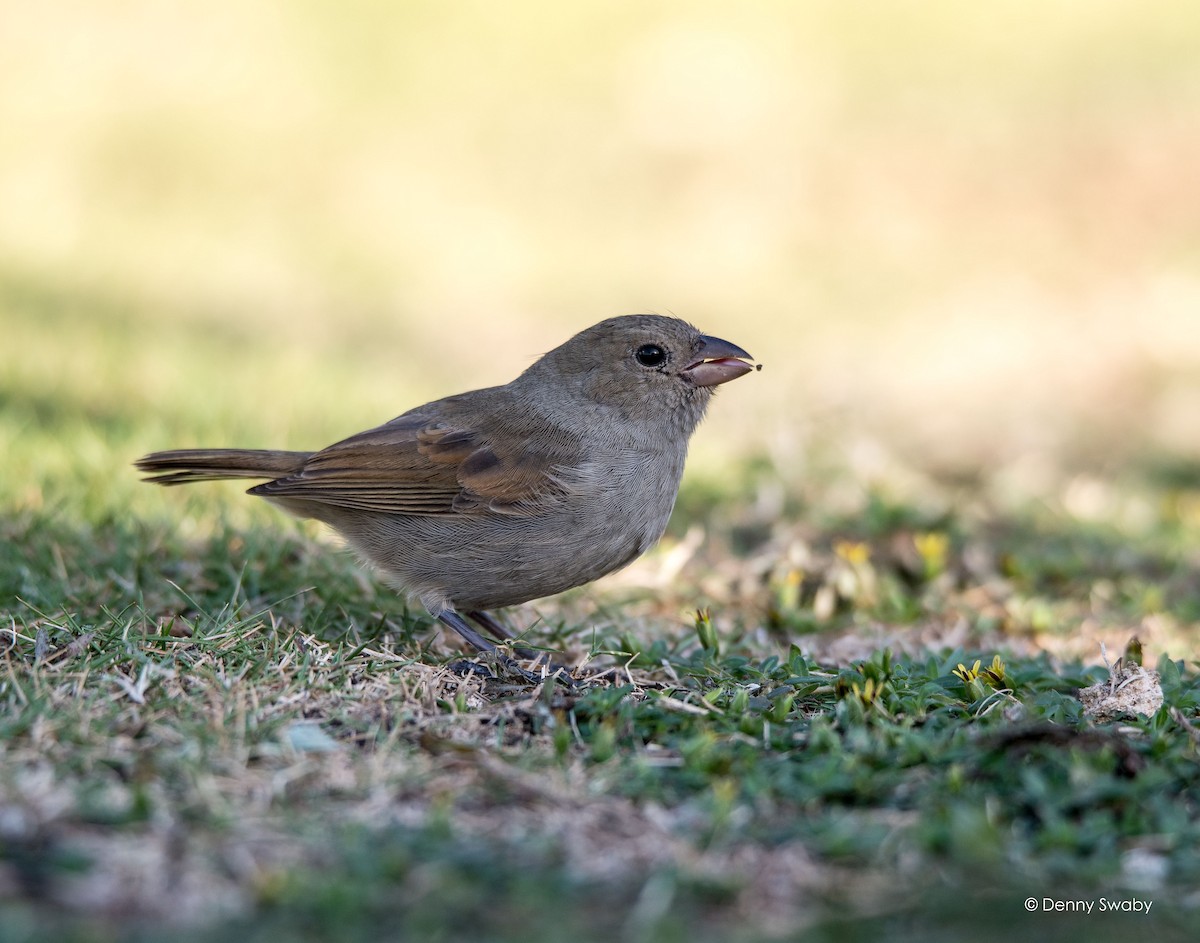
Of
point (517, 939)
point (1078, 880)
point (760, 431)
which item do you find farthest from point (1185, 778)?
point (760, 431)

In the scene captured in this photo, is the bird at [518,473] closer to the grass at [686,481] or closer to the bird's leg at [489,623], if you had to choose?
the bird's leg at [489,623]

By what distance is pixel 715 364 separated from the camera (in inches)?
227

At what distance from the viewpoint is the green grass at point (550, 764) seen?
122 inches

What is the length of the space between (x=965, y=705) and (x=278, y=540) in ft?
10.2

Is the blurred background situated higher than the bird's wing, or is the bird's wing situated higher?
the blurred background

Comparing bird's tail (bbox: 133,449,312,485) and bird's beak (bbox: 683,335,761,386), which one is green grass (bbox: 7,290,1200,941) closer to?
bird's tail (bbox: 133,449,312,485)

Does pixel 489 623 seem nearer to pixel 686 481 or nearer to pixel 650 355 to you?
pixel 650 355

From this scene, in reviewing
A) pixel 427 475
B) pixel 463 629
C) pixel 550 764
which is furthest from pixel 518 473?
pixel 550 764

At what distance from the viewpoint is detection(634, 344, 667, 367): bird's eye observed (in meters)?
5.79

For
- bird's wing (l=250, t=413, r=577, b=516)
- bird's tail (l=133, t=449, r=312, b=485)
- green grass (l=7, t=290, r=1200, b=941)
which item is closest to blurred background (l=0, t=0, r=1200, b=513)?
bird's tail (l=133, t=449, r=312, b=485)

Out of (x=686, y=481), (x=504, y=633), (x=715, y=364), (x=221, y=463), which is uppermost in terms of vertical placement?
(x=715, y=364)

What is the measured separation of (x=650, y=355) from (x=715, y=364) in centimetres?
27

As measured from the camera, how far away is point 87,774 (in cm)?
356

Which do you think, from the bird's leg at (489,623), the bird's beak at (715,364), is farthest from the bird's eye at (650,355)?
the bird's leg at (489,623)
